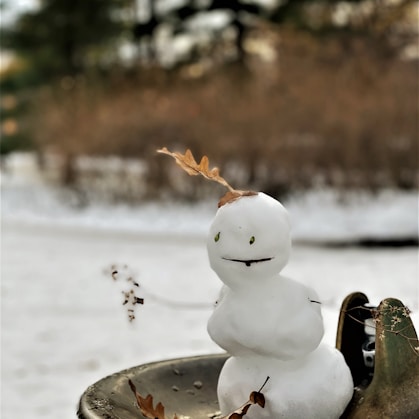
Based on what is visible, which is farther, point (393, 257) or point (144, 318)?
point (393, 257)

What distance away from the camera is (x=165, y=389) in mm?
2291

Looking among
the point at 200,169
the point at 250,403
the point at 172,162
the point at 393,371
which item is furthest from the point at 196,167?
the point at 172,162

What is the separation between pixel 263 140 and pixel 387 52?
622cm

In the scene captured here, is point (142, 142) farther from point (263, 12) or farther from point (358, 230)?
point (263, 12)

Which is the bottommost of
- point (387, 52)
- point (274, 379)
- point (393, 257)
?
point (393, 257)

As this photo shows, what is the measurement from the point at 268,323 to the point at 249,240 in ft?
0.69

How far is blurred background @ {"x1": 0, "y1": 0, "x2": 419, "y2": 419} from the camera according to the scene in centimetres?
672

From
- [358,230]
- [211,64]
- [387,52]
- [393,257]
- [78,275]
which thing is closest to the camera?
[78,275]

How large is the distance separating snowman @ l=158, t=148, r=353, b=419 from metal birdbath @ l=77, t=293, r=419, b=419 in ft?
0.38

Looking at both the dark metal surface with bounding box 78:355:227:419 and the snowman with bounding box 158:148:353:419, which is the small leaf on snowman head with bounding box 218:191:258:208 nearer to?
the snowman with bounding box 158:148:353:419

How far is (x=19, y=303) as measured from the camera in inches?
297

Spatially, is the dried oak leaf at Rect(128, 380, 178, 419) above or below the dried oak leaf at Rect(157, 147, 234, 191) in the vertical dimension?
below

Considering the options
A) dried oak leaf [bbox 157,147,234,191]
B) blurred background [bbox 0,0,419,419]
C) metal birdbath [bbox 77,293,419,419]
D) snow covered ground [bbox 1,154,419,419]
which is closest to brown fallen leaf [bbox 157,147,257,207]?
dried oak leaf [bbox 157,147,234,191]

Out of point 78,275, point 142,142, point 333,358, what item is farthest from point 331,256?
point 333,358
